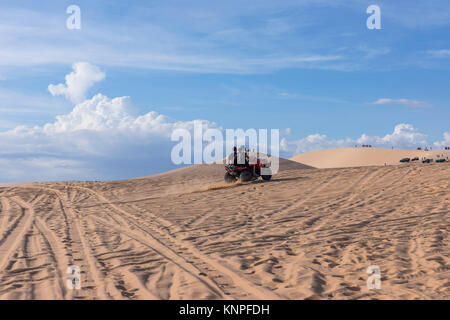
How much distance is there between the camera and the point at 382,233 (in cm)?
997

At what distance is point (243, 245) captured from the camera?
9281 mm

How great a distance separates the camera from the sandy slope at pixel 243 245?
6375mm

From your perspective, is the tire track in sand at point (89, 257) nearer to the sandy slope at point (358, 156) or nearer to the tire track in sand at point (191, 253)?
the tire track in sand at point (191, 253)

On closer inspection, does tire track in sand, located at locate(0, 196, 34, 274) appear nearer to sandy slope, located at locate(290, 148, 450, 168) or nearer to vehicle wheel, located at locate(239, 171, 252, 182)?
vehicle wheel, located at locate(239, 171, 252, 182)

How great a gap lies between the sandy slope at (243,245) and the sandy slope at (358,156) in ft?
182

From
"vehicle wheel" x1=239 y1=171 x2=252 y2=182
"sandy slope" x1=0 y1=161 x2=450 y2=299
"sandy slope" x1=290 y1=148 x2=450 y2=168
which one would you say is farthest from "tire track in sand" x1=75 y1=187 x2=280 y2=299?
"sandy slope" x1=290 y1=148 x2=450 y2=168

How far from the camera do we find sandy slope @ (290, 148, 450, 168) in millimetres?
71625

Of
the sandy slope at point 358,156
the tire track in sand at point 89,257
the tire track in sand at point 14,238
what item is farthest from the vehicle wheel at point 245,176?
the sandy slope at point 358,156

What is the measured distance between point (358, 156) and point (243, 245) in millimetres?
76371

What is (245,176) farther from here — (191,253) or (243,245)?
(191,253)

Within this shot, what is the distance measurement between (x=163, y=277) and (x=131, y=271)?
725 mm

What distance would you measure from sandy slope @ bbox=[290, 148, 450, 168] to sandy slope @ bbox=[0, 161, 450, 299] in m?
55.6

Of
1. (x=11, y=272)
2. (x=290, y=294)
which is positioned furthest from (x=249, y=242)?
A: (x=11, y=272)
